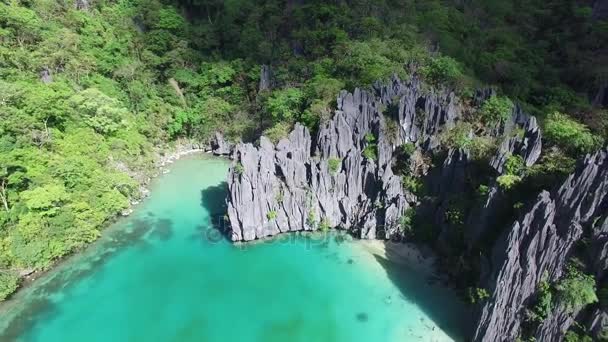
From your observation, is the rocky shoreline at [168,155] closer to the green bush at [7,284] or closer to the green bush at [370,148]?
the green bush at [7,284]

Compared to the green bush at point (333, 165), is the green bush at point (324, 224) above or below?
below

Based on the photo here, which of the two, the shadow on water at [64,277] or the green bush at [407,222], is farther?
the green bush at [407,222]

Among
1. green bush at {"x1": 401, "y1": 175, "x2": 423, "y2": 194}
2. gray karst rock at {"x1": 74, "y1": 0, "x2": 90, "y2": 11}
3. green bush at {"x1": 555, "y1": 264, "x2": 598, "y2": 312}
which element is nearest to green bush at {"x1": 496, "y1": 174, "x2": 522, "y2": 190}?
green bush at {"x1": 555, "y1": 264, "x2": 598, "y2": 312}

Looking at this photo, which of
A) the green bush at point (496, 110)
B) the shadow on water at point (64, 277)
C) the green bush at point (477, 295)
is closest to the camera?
the green bush at point (477, 295)

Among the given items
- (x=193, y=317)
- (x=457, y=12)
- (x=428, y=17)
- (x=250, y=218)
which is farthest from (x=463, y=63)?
(x=193, y=317)

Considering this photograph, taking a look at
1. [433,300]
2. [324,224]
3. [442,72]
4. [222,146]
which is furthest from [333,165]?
[222,146]

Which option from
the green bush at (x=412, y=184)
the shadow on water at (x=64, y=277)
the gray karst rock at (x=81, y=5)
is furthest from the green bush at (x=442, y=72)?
the gray karst rock at (x=81, y=5)

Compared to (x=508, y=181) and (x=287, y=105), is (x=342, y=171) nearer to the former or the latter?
(x=287, y=105)

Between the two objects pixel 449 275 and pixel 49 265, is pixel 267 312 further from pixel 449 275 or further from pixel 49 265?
pixel 49 265
